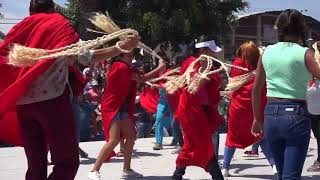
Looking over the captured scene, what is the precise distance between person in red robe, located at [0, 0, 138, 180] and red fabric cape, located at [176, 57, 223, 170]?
1894 millimetres

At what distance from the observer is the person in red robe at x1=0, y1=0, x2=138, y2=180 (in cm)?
400

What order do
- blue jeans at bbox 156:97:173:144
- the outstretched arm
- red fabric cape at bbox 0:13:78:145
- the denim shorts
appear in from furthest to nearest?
blue jeans at bbox 156:97:173:144 → the denim shorts → the outstretched arm → red fabric cape at bbox 0:13:78:145

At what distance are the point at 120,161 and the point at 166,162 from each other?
0.65 metres

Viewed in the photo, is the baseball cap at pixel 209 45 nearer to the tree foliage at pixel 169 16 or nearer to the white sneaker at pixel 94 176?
the white sneaker at pixel 94 176

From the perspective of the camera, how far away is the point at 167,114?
9.87 meters

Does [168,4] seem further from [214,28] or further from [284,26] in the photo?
[284,26]

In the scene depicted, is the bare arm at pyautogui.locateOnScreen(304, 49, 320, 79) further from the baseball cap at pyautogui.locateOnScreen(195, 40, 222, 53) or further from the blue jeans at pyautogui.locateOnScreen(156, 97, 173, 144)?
the blue jeans at pyautogui.locateOnScreen(156, 97, 173, 144)

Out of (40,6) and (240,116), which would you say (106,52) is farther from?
(240,116)

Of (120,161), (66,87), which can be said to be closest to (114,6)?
(120,161)

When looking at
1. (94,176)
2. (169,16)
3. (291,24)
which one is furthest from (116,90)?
(169,16)

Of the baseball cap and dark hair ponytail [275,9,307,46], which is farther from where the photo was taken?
the baseball cap

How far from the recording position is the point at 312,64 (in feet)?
13.1

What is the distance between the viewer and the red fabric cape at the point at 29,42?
3.96 m

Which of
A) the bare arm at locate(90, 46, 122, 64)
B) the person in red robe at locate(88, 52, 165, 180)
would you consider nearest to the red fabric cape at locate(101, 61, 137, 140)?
the person in red robe at locate(88, 52, 165, 180)
